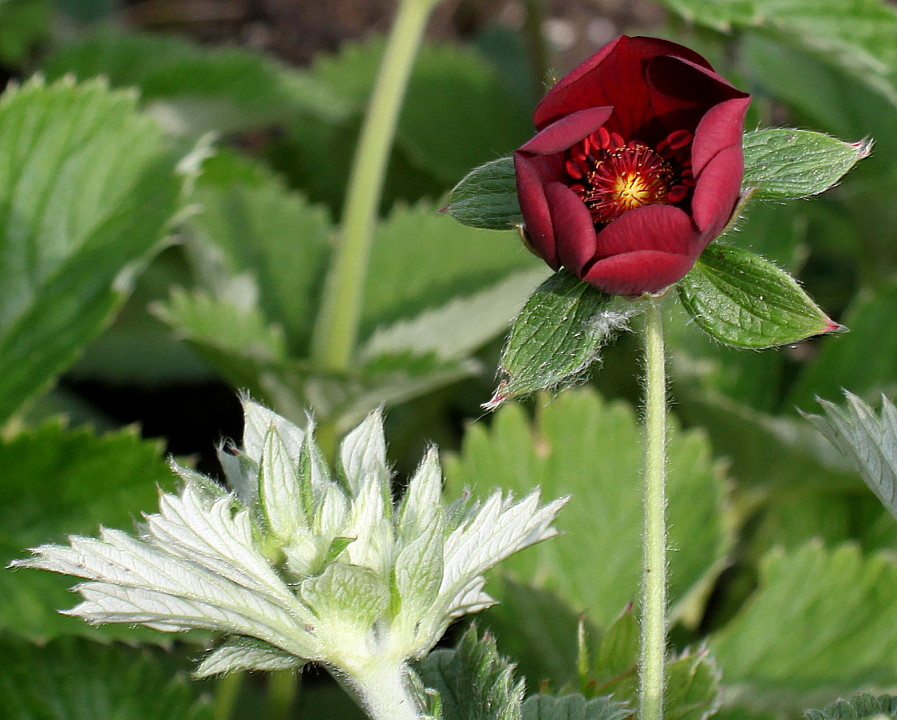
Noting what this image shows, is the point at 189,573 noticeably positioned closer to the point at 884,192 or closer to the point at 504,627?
the point at 504,627

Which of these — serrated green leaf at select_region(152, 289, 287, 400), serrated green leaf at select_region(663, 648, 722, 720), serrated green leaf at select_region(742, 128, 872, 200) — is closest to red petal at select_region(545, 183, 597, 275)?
serrated green leaf at select_region(742, 128, 872, 200)

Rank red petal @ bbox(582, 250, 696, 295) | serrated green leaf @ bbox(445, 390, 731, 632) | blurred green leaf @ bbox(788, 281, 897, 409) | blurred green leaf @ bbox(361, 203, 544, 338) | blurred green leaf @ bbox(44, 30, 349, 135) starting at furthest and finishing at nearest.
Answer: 1. blurred green leaf @ bbox(44, 30, 349, 135)
2. blurred green leaf @ bbox(361, 203, 544, 338)
3. blurred green leaf @ bbox(788, 281, 897, 409)
4. serrated green leaf @ bbox(445, 390, 731, 632)
5. red petal @ bbox(582, 250, 696, 295)

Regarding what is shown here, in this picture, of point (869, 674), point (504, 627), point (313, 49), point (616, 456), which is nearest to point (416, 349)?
point (616, 456)

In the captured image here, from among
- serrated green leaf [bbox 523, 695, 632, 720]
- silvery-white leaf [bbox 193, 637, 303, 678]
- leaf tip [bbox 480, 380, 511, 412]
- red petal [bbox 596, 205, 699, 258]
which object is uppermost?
red petal [bbox 596, 205, 699, 258]

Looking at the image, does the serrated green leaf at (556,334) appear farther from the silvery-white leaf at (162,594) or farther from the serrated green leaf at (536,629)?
the serrated green leaf at (536,629)

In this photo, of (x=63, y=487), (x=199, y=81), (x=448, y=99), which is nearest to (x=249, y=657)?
(x=63, y=487)

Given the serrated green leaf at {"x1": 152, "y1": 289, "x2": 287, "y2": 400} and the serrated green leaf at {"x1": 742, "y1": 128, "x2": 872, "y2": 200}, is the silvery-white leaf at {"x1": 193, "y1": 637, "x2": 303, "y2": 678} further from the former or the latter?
the serrated green leaf at {"x1": 152, "y1": 289, "x2": 287, "y2": 400}

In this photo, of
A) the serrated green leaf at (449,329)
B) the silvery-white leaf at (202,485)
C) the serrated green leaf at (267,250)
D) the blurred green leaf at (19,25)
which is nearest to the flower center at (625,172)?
the silvery-white leaf at (202,485)
